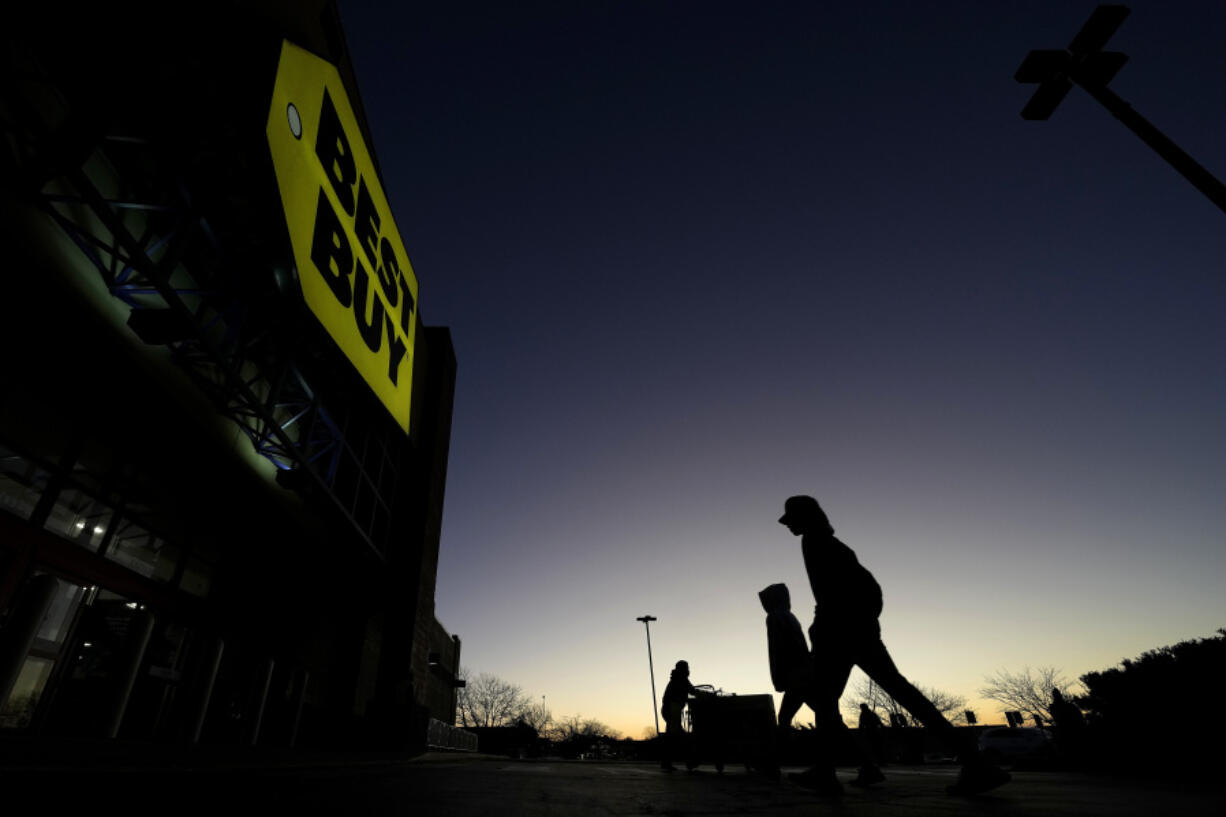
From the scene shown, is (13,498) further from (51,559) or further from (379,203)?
(379,203)

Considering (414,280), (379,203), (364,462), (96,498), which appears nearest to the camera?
(96,498)

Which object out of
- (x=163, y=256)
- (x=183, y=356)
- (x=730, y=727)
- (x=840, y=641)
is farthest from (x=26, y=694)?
(x=840, y=641)

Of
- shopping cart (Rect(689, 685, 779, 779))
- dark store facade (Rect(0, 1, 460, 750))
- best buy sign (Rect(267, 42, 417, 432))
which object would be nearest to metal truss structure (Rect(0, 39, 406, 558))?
dark store facade (Rect(0, 1, 460, 750))

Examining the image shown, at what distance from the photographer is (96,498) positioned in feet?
24.4

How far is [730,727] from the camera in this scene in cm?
733

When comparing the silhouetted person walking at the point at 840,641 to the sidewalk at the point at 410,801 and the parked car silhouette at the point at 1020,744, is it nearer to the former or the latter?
the sidewalk at the point at 410,801

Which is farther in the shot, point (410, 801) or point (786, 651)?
point (786, 651)

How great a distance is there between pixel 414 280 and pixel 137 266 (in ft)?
19.2

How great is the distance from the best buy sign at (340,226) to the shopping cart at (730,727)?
668 centimetres

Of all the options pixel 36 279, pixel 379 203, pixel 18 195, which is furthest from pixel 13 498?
pixel 379 203

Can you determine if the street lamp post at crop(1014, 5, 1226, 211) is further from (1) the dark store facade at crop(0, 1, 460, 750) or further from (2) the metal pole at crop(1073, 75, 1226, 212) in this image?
(1) the dark store facade at crop(0, 1, 460, 750)

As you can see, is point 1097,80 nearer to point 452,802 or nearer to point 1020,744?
point 452,802

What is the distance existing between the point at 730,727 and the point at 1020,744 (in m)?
10.5

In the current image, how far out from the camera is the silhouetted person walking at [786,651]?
447 cm
